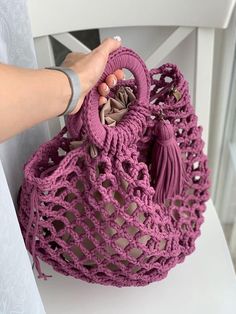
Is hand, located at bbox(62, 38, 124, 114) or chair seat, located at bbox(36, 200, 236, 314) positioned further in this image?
chair seat, located at bbox(36, 200, 236, 314)

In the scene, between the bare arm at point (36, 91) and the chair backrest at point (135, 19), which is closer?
the bare arm at point (36, 91)

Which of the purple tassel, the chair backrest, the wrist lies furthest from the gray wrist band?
the chair backrest

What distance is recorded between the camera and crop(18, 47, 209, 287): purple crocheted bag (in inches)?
18.5

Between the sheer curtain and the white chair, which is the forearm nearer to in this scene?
the sheer curtain

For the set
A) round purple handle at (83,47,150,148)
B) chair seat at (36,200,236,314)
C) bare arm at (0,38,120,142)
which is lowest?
chair seat at (36,200,236,314)

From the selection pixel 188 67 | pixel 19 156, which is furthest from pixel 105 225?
pixel 188 67

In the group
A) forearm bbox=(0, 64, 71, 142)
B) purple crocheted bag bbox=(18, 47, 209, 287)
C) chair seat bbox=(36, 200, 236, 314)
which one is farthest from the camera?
chair seat bbox=(36, 200, 236, 314)

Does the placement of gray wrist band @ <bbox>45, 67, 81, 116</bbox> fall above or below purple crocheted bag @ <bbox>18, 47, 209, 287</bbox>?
above

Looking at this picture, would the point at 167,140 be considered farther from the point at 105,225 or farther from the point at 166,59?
the point at 166,59

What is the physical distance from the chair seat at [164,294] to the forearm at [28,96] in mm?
290

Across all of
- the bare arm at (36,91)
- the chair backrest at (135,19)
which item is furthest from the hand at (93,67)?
the chair backrest at (135,19)

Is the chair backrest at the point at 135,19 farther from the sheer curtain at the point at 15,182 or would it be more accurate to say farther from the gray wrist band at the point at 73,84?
the gray wrist band at the point at 73,84

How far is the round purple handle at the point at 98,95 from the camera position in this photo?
447 millimetres

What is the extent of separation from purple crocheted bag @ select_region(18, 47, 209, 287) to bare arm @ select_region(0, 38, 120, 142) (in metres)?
0.03
